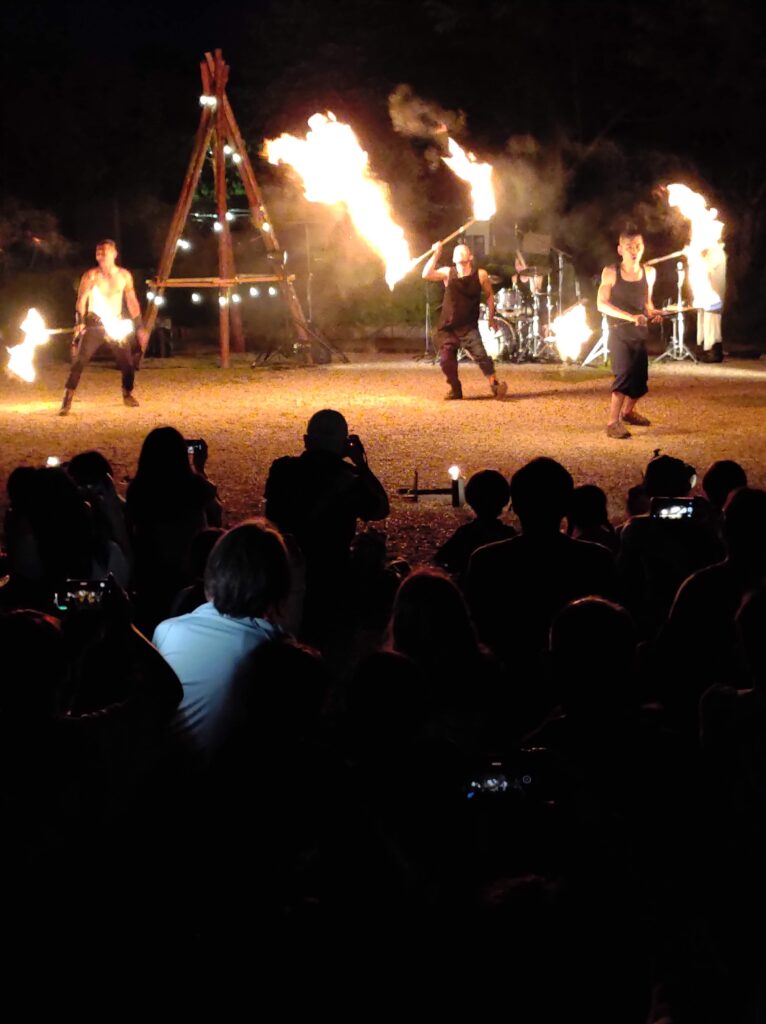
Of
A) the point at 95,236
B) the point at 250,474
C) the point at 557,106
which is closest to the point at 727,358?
the point at 557,106

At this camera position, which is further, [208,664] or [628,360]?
[628,360]

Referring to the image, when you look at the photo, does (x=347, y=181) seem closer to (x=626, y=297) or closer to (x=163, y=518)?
(x=626, y=297)

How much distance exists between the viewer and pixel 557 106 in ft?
95.0

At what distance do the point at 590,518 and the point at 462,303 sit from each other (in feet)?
30.8

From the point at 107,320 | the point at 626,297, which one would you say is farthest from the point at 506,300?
the point at 626,297

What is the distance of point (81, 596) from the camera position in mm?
3213

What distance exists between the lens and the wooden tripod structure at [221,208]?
19297 millimetres

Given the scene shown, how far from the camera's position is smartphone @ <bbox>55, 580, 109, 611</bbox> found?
3.19m

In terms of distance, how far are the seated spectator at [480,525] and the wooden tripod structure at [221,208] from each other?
45.7 feet

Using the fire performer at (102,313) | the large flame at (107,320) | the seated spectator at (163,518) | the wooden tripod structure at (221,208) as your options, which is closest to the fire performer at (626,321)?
the fire performer at (102,313)

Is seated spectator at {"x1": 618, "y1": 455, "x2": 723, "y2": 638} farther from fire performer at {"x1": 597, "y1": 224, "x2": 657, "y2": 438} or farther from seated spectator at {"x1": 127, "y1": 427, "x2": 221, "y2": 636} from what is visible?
fire performer at {"x1": 597, "y1": 224, "x2": 657, "y2": 438}

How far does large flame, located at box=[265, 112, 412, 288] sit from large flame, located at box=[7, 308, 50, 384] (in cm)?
455

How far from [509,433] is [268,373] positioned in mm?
7730

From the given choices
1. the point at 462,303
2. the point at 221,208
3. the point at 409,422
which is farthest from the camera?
the point at 221,208
